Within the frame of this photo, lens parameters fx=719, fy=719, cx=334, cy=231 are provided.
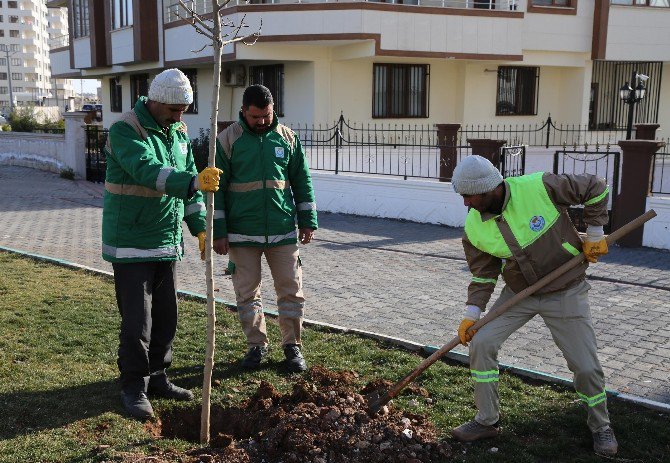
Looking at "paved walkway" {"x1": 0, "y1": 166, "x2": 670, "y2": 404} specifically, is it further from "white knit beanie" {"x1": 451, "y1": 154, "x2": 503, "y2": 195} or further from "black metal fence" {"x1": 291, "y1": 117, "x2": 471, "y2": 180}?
"white knit beanie" {"x1": 451, "y1": 154, "x2": 503, "y2": 195}

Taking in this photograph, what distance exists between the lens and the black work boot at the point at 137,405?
4.43m

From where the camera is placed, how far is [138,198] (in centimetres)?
438

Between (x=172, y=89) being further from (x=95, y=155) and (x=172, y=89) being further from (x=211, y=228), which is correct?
(x=95, y=155)

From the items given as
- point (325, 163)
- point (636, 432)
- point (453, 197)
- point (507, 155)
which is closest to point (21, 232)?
point (325, 163)

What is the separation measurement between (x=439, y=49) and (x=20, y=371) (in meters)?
15.2

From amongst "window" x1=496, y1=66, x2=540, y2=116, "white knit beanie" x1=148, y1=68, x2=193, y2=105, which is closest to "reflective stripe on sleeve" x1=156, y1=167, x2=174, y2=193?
"white knit beanie" x1=148, y1=68, x2=193, y2=105

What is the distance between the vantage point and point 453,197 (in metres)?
12.3

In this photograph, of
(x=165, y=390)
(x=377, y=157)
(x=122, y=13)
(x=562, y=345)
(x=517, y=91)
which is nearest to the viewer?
(x=562, y=345)

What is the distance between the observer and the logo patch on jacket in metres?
3.89

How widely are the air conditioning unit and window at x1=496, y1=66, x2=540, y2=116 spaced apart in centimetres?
742

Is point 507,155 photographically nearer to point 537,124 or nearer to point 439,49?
point 439,49

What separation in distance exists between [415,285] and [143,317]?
4333 mm

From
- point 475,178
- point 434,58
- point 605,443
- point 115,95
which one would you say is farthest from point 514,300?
point 115,95

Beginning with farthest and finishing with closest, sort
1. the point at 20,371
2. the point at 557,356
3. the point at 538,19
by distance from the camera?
the point at 538,19
the point at 557,356
the point at 20,371
